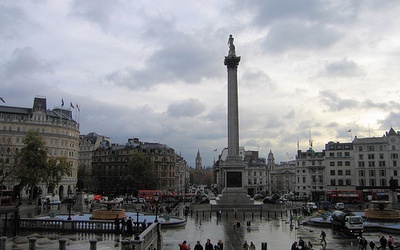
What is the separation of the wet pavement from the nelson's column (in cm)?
2358

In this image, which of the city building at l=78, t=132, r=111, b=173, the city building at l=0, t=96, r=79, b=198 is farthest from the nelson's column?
the city building at l=78, t=132, r=111, b=173

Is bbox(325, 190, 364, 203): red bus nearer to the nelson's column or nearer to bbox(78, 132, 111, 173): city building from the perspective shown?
the nelson's column

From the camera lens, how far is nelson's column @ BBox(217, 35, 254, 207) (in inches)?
2598

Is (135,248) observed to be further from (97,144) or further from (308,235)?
(97,144)

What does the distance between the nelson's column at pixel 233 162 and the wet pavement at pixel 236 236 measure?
23.6 metres

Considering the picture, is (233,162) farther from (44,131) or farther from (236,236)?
(44,131)

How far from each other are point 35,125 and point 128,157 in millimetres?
41199

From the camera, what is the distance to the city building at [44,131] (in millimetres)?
86000

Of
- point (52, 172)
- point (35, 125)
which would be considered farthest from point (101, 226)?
point (35, 125)

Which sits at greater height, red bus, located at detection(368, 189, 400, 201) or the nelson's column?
the nelson's column

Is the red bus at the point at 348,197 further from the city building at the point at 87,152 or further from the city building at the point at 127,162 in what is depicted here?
the city building at the point at 87,152

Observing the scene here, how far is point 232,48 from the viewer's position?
75.8 meters

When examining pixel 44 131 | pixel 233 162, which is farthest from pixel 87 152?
A: pixel 233 162

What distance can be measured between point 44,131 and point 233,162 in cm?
5027
